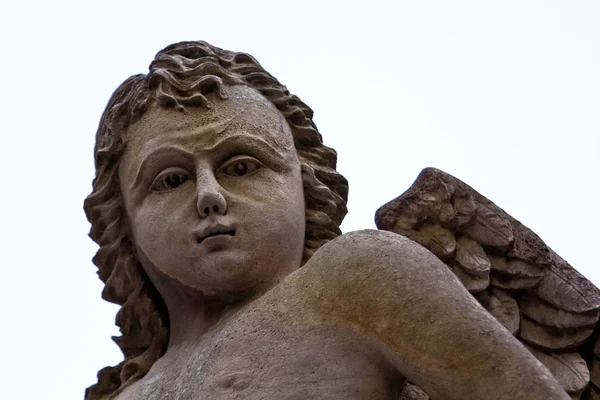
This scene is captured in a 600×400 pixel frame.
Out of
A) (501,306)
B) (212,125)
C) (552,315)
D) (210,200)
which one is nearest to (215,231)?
(210,200)

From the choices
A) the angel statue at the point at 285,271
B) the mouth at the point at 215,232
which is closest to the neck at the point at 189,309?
the angel statue at the point at 285,271

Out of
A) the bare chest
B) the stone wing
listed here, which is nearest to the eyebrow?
the stone wing

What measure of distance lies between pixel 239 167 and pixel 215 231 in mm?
361

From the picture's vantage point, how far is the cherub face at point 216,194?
6180mm

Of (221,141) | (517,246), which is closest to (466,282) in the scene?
(517,246)

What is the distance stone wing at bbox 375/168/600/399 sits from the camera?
6.39 meters

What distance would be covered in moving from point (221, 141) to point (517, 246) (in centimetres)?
131

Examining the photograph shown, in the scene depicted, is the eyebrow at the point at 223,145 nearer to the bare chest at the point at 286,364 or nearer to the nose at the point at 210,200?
the nose at the point at 210,200

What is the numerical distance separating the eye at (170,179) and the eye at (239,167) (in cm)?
17

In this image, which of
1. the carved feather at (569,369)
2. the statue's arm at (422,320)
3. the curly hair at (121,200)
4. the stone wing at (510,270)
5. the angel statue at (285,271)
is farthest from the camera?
the curly hair at (121,200)

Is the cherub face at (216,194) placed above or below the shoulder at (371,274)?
above

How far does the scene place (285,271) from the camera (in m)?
6.31

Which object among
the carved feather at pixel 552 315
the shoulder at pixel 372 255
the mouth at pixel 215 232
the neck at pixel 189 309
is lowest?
the carved feather at pixel 552 315

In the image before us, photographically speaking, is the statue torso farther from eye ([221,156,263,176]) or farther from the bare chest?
eye ([221,156,263,176])
